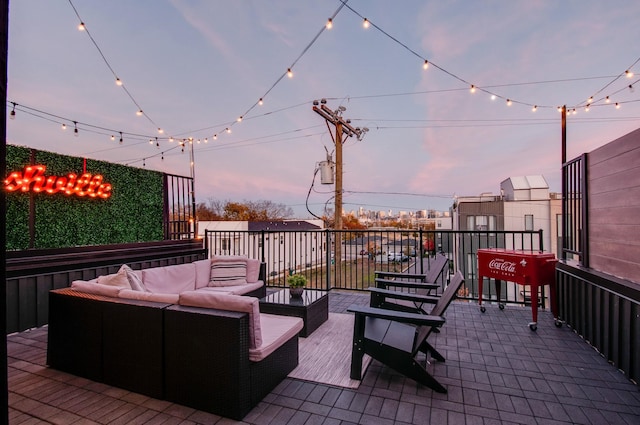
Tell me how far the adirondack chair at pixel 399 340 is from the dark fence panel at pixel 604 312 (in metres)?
1.27

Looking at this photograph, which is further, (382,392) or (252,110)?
(252,110)

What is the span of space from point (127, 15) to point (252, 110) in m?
2.58

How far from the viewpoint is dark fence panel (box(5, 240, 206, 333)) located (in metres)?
3.46

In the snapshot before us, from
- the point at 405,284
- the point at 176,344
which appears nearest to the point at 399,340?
the point at 405,284

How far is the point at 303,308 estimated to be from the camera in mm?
3154

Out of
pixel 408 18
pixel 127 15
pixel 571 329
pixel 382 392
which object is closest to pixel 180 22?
pixel 127 15

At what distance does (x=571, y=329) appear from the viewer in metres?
3.25

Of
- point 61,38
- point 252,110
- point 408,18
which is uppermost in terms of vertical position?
point 408,18

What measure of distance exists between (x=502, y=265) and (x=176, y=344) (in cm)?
360

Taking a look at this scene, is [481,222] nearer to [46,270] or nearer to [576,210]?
[576,210]

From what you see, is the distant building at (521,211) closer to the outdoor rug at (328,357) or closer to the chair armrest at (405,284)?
the chair armrest at (405,284)

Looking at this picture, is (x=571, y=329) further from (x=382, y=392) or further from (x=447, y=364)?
(x=382, y=392)

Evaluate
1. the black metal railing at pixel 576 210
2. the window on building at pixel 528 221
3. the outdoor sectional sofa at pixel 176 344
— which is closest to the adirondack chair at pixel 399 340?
the outdoor sectional sofa at pixel 176 344

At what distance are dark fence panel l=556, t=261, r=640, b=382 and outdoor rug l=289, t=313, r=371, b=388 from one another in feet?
6.47
